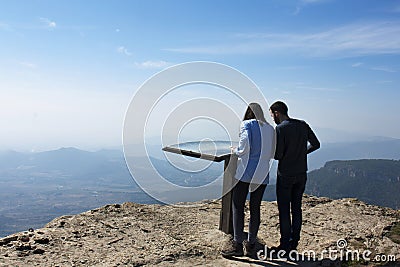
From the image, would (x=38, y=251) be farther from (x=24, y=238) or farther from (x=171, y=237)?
(x=171, y=237)

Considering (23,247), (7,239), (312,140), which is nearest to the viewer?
(312,140)

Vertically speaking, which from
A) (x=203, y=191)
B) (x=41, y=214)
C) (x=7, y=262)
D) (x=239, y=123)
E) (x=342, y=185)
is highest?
(x=239, y=123)

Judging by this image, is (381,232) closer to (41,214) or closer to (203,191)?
(203,191)

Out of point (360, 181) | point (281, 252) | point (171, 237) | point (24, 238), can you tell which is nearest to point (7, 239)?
point (24, 238)

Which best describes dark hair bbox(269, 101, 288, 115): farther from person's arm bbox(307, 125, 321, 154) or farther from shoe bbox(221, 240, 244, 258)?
shoe bbox(221, 240, 244, 258)

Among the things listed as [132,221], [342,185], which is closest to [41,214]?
[342,185]

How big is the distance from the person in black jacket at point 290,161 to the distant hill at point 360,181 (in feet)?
346

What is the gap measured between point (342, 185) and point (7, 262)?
12823 centimetres

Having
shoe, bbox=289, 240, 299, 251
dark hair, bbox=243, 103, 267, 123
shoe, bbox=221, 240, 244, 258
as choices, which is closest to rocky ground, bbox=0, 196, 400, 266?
shoe, bbox=221, 240, 244, 258

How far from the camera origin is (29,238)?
6750 millimetres

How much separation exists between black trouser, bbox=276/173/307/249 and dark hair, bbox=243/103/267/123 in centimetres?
105

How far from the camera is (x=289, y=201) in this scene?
6062mm

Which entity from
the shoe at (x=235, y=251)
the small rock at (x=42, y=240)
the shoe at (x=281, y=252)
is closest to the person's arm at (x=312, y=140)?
the shoe at (x=281, y=252)

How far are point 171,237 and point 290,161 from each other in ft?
9.57
